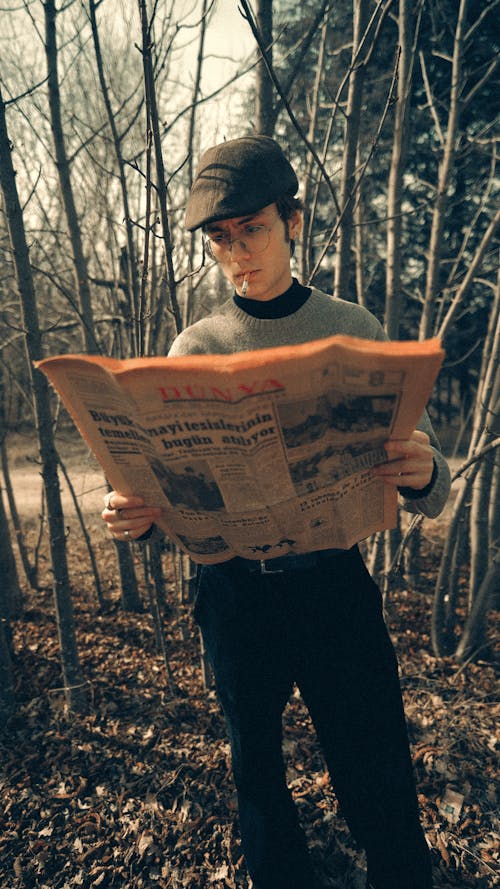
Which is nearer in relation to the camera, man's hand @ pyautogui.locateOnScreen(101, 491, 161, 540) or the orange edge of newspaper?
the orange edge of newspaper

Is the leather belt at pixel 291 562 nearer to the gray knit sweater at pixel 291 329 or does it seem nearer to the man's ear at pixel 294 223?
the gray knit sweater at pixel 291 329

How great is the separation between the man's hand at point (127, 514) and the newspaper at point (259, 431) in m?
0.03

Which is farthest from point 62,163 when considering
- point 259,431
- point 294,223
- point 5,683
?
point 5,683

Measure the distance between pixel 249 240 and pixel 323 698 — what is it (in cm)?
132

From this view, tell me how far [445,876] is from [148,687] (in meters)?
1.65

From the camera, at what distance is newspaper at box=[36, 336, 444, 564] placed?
2.66ft

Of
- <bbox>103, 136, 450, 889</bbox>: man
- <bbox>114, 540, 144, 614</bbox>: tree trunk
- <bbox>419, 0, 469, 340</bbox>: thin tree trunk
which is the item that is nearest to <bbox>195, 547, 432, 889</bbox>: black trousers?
<bbox>103, 136, 450, 889</bbox>: man

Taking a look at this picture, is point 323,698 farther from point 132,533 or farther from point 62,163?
point 62,163

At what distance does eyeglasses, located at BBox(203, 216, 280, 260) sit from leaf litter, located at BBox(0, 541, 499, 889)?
2155 millimetres

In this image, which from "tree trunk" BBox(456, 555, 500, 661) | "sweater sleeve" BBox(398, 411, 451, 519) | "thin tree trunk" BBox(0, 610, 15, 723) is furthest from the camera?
"tree trunk" BBox(456, 555, 500, 661)

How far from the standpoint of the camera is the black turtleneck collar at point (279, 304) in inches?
52.6

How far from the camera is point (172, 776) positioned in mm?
2156

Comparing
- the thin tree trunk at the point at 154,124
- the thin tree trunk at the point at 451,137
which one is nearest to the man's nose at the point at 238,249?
the thin tree trunk at the point at 154,124

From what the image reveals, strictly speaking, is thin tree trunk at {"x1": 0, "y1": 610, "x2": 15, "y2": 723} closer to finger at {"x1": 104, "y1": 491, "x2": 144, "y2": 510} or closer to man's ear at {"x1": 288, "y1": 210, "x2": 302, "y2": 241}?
finger at {"x1": 104, "y1": 491, "x2": 144, "y2": 510}
